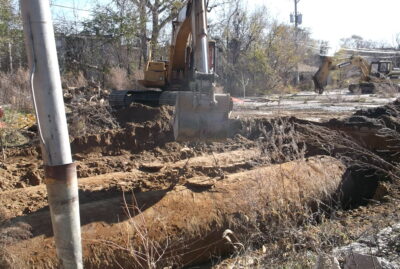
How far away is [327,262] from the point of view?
307 centimetres

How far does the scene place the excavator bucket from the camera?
5.32 m

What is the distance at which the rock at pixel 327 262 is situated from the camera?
302cm

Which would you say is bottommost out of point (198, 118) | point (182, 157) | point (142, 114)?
point (182, 157)

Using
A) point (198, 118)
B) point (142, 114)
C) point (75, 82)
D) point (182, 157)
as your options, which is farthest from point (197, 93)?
point (75, 82)

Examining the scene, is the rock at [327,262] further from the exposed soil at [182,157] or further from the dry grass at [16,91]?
the dry grass at [16,91]

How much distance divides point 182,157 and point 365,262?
5.20 metres

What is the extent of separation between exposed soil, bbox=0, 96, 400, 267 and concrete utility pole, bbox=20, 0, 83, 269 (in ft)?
3.50

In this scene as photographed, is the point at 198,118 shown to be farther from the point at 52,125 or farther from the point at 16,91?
the point at 16,91

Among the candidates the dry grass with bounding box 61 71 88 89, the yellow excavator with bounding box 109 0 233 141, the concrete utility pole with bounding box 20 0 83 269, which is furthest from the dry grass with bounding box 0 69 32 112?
the concrete utility pole with bounding box 20 0 83 269

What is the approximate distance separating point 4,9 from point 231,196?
58.9ft

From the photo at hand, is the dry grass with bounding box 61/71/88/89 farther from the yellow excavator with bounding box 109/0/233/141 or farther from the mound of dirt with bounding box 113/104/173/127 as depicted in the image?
the yellow excavator with bounding box 109/0/233/141

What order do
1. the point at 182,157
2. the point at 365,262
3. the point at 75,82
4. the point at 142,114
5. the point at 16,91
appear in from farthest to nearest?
the point at 75,82 < the point at 16,91 < the point at 142,114 < the point at 182,157 < the point at 365,262

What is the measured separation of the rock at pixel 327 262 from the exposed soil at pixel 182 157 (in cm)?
129

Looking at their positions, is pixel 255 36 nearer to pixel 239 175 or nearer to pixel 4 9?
pixel 4 9
